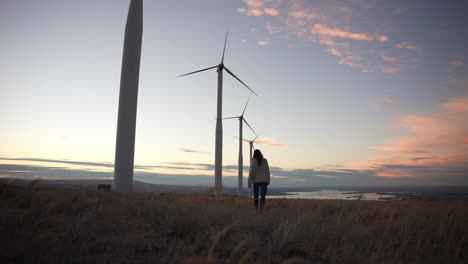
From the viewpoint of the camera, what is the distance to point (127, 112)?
16625 millimetres

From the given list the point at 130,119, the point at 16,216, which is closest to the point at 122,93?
the point at 130,119

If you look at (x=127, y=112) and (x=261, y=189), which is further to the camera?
(x=127, y=112)

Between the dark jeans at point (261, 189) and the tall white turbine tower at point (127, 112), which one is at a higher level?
the tall white turbine tower at point (127, 112)

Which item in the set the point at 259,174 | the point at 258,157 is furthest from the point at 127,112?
the point at 259,174

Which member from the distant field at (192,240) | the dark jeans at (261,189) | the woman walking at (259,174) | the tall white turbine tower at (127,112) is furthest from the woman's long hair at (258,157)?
the tall white turbine tower at (127,112)

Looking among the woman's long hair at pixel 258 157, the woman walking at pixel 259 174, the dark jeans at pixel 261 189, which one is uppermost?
the woman's long hair at pixel 258 157

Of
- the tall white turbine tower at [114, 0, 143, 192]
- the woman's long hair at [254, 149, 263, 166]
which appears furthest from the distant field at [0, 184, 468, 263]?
the tall white turbine tower at [114, 0, 143, 192]

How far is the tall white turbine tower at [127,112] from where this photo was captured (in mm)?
16609

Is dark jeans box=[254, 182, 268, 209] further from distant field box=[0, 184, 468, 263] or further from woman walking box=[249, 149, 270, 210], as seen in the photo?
distant field box=[0, 184, 468, 263]

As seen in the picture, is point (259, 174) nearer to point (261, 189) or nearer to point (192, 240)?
point (261, 189)

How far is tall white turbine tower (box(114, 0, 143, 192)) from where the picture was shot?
16.6 metres

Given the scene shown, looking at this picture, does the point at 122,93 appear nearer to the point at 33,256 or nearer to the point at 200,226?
the point at 200,226

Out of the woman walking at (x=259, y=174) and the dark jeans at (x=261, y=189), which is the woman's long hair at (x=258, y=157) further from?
the dark jeans at (x=261, y=189)

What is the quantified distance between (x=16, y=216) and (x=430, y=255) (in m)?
7.72
